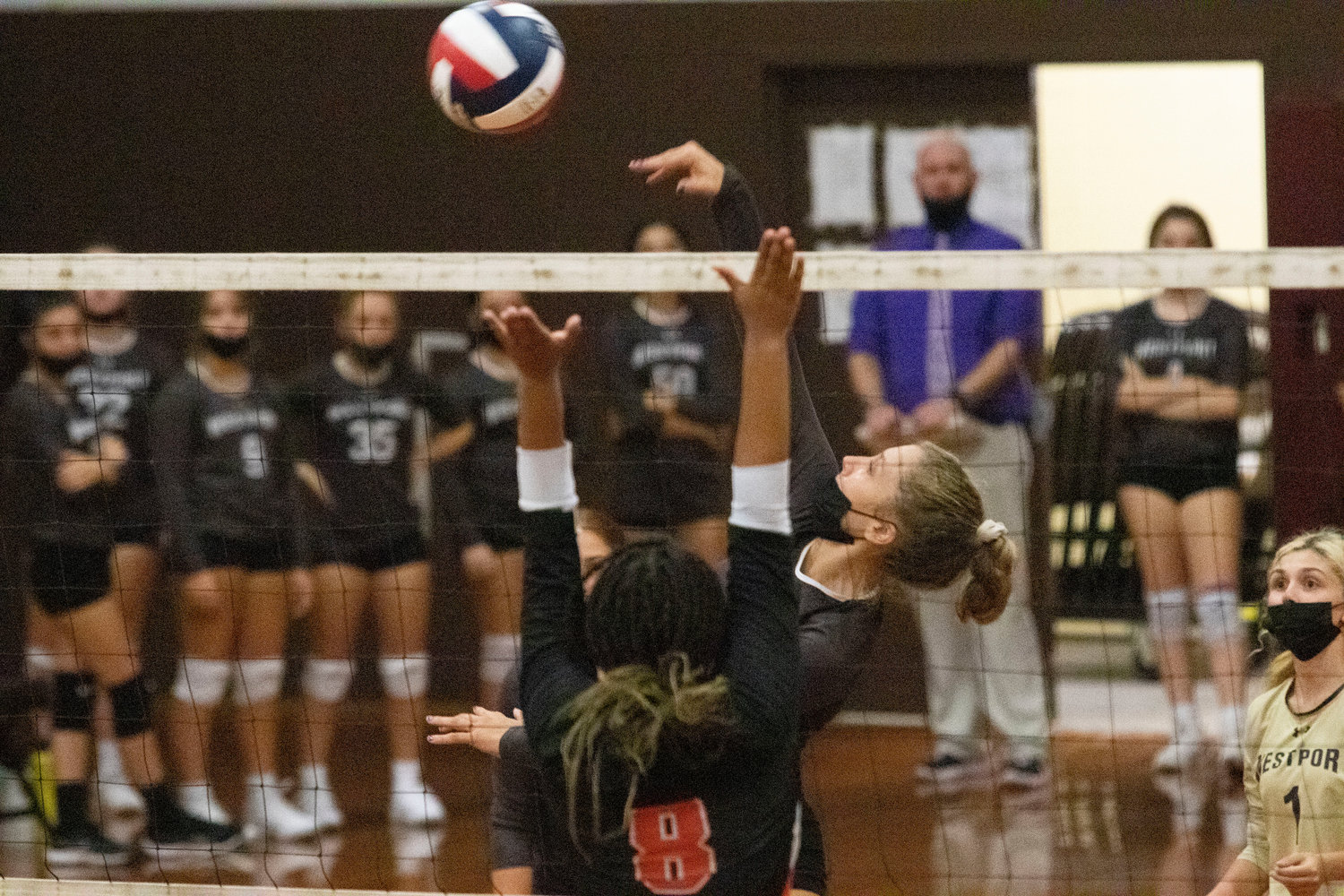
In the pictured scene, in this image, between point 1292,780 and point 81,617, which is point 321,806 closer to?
point 81,617

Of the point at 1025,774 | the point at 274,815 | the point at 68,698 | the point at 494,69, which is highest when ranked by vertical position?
the point at 494,69

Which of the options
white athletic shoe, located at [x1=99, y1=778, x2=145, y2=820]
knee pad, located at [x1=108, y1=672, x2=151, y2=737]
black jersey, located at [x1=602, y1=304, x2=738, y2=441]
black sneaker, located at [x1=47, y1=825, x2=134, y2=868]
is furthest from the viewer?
black jersey, located at [x1=602, y1=304, x2=738, y2=441]

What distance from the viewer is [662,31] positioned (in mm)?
7168

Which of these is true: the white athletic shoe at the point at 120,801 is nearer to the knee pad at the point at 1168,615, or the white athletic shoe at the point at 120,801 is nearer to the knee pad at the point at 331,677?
the knee pad at the point at 331,677

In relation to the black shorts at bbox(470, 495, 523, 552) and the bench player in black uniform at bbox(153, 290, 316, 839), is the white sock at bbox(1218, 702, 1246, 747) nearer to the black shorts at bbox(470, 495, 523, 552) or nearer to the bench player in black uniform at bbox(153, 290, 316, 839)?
the black shorts at bbox(470, 495, 523, 552)

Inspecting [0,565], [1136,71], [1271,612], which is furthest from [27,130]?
[1271,612]

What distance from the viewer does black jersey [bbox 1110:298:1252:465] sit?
5461 mm

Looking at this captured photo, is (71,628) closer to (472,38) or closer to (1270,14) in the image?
(472,38)

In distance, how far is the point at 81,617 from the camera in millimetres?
5125

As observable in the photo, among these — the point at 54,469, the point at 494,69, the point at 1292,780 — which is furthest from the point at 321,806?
the point at 1292,780

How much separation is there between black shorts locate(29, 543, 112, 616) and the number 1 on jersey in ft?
11.2

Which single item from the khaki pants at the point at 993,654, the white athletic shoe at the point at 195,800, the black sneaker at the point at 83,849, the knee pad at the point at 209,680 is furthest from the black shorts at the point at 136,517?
the khaki pants at the point at 993,654

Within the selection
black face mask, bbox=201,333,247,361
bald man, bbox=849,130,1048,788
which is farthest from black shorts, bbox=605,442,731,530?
black face mask, bbox=201,333,247,361

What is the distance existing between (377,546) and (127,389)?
97 cm
